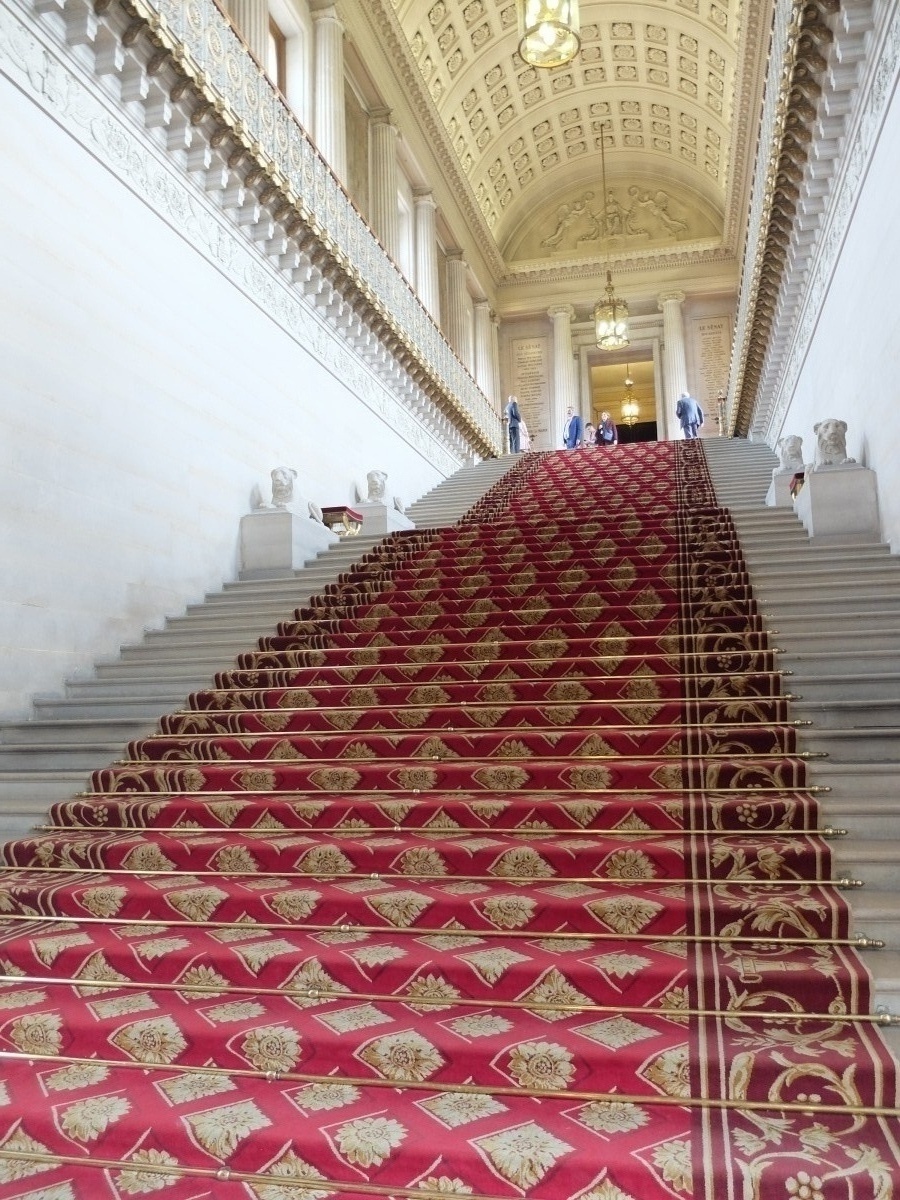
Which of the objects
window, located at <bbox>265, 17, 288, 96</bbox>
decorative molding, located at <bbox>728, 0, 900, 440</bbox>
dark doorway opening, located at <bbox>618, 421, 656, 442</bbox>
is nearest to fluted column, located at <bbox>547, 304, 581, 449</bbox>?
dark doorway opening, located at <bbox>618, 421, 656, 442</bbox>

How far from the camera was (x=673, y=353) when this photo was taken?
2161 cm

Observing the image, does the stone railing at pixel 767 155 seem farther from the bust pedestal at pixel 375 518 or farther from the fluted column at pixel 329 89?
the fluted column at pixel 329 89

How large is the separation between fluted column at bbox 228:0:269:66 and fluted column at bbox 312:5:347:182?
5.44 feet

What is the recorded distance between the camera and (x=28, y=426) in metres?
5.34

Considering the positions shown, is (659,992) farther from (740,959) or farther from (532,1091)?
(532,1091)

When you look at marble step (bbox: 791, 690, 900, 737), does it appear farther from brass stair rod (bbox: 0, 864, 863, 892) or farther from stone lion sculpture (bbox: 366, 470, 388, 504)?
stone lion sculpture (bbox: 366, 470, 388, 504)

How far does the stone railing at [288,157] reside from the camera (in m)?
7.24

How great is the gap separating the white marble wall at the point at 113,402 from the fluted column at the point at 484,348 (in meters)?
11.8

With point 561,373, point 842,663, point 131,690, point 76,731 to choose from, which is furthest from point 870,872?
point 561,373

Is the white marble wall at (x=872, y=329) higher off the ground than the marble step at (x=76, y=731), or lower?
higher

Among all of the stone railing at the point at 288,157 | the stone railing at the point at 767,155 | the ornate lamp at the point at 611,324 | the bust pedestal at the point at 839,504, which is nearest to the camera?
the bust pedestal at the point at 839,504

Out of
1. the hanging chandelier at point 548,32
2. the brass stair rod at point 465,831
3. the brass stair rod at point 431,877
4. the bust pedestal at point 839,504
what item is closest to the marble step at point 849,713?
the brass stair rod at point 465,831

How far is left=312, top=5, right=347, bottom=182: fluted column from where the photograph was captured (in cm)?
1180

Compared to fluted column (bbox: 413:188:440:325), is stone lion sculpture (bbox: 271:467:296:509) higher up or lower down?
lower down
